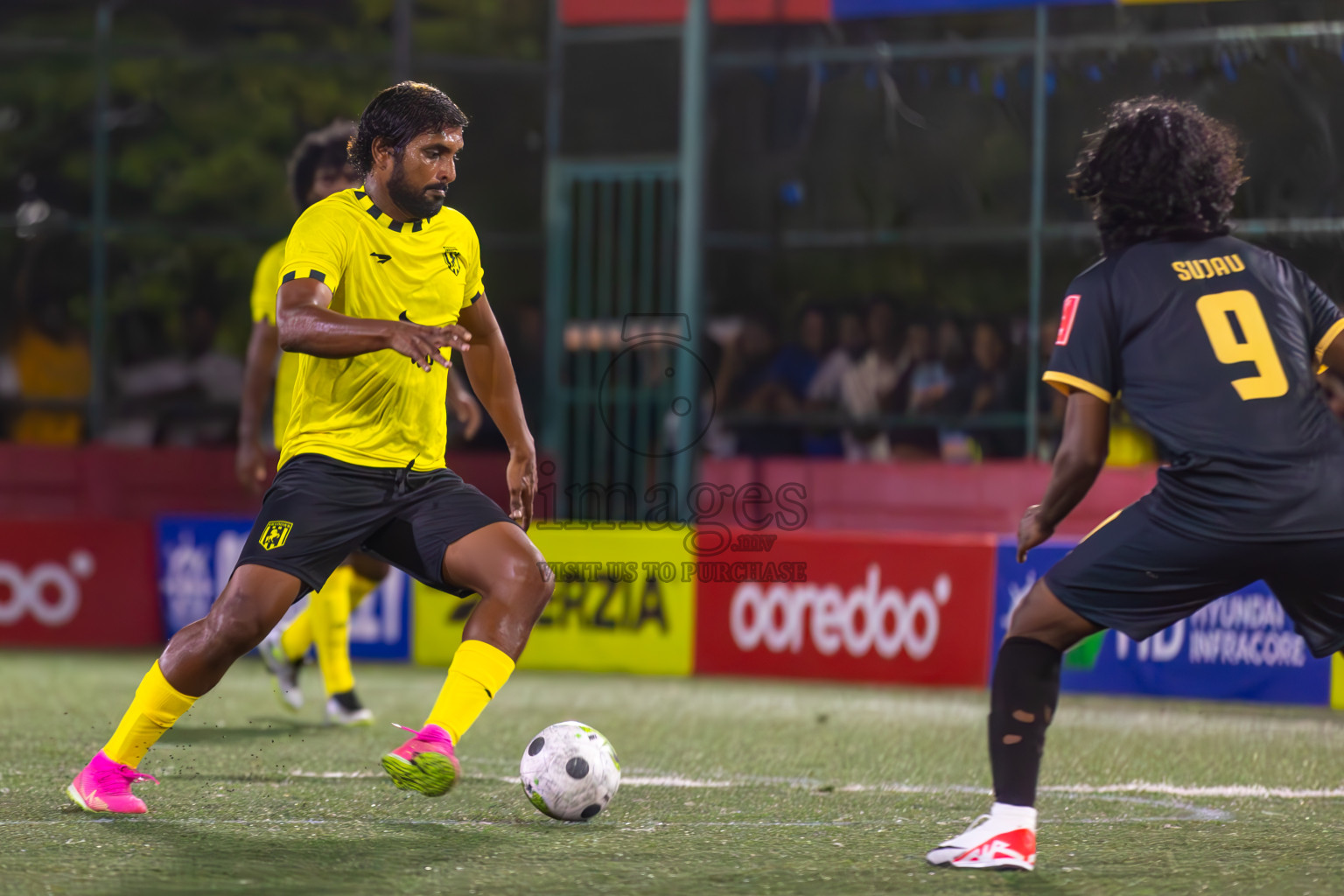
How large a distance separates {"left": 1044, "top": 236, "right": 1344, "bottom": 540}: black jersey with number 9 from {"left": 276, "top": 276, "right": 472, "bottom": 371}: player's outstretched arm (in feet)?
4.92

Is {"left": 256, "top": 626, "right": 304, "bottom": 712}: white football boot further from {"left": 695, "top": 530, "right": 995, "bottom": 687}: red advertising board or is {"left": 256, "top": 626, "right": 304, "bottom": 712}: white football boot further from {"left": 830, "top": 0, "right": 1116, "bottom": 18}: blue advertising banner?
{"left": 830, "top": 0, "right": 1116, "bottom": 18}: blue advertising banner

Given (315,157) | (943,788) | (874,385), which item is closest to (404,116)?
(315,157)

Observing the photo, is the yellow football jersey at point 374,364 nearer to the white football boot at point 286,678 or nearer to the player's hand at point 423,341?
the player's hand at point 423,341

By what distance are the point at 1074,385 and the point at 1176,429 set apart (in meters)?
0.27

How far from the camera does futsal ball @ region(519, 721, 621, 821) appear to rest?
16.0 ft

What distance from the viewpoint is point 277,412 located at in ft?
23.7

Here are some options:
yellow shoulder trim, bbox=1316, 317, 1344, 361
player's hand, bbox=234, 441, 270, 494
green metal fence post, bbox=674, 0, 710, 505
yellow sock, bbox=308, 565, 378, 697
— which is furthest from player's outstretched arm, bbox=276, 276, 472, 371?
green metal fence post, bbox=674, 0, 710, 505

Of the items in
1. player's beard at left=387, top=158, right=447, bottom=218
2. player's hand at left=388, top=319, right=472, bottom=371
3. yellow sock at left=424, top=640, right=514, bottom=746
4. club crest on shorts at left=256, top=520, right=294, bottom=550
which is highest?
player's beard at left=387, top=158, right=447, bottom=218

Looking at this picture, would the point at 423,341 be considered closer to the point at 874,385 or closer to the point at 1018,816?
the point at 1018,816

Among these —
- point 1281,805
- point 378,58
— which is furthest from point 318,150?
point 378,58

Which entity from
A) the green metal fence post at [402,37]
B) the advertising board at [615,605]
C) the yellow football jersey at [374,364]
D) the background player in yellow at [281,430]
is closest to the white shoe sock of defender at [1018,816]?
the yellow football jersey at [374,364]

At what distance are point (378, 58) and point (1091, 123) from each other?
18.3 feet

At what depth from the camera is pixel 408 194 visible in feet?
16.2

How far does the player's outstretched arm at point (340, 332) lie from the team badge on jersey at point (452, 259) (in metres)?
0.47
